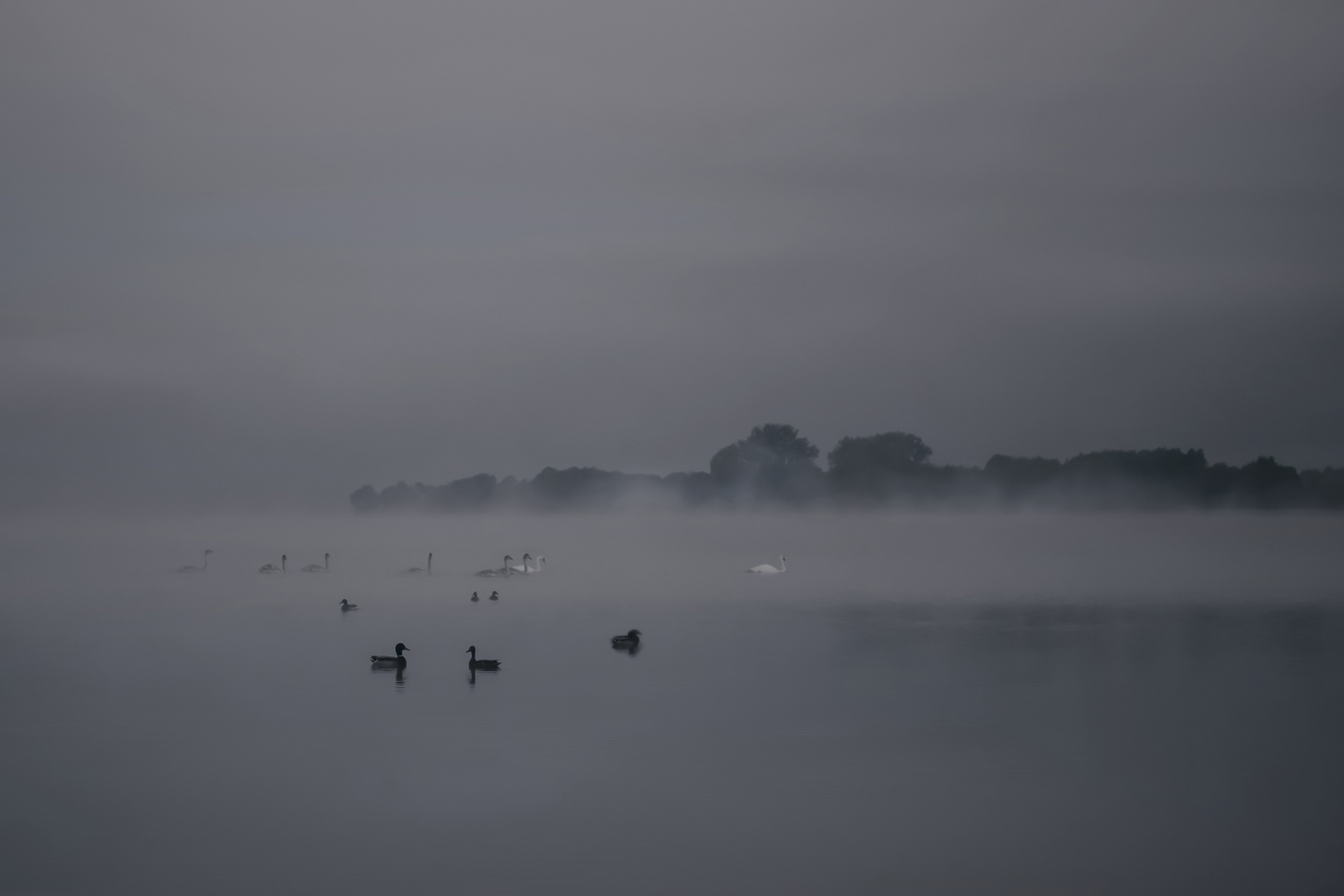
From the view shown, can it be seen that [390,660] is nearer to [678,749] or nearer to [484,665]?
[484,665]

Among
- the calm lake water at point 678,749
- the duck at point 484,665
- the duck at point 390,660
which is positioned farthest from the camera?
the duck at point 390,660

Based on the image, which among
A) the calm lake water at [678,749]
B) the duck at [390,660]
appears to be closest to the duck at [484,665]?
the calm lake water at [678,749]

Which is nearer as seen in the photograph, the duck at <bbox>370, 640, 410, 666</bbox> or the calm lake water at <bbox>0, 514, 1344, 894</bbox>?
the calm lake water at <bbox>0, 514, 1344, 894</bbox>

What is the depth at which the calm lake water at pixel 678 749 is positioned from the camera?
8.33 m

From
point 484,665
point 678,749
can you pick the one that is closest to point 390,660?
point 484,665

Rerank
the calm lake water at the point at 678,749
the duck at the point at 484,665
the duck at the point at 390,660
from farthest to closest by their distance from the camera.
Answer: the duck at the point at 390,660, the duck at the point at 484,665, the calm lake water at the point at 678,749

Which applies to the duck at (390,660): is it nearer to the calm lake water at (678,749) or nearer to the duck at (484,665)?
the calm lake water at (678,749)

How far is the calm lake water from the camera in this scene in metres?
8.33

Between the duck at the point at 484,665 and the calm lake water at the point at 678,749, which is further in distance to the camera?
the duck at the point at 484,665

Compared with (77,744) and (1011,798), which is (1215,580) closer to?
(1011,798)

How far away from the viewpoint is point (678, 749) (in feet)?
37.1

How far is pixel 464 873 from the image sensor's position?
26.7 ft

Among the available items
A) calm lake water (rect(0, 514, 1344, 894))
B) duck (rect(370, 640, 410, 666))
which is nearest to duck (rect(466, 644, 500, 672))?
calm lake water (rect(0, 514, 1344, 894))

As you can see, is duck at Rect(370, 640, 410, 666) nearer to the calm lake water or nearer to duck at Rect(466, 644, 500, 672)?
the calm lake water
